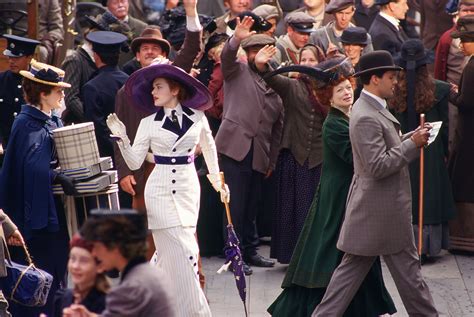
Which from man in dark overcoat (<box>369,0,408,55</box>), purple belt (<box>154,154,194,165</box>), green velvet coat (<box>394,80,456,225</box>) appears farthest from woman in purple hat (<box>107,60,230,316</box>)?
man in dark overcoat (<box>369,0,408,55</box>)

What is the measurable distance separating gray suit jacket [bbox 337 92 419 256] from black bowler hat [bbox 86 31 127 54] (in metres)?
3.16

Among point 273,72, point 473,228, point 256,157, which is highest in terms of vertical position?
point 273,72

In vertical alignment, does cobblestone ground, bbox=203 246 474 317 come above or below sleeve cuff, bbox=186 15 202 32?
below

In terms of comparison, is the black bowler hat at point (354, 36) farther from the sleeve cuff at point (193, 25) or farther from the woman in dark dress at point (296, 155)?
the sleeve cuff at point (193, 25)

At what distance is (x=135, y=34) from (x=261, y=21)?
213 centimetres

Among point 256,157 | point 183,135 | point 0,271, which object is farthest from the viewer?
point 256,157

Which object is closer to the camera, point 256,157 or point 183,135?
point 183,135

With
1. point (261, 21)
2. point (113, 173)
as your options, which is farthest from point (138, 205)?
point (261, 21)

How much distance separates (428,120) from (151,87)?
3.01 metres

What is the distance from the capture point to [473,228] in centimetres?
1284

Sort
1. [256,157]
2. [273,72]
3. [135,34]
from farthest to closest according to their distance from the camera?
1. [135,34]
2. [256,157]
3. [273,72]

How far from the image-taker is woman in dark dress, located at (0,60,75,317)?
32.6 ft

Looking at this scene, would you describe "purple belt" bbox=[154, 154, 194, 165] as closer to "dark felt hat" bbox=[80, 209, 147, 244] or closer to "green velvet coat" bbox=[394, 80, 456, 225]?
"green velvet coat" bbox=[394, 80, 456, 225]

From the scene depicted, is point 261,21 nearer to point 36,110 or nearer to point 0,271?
point 36,110
